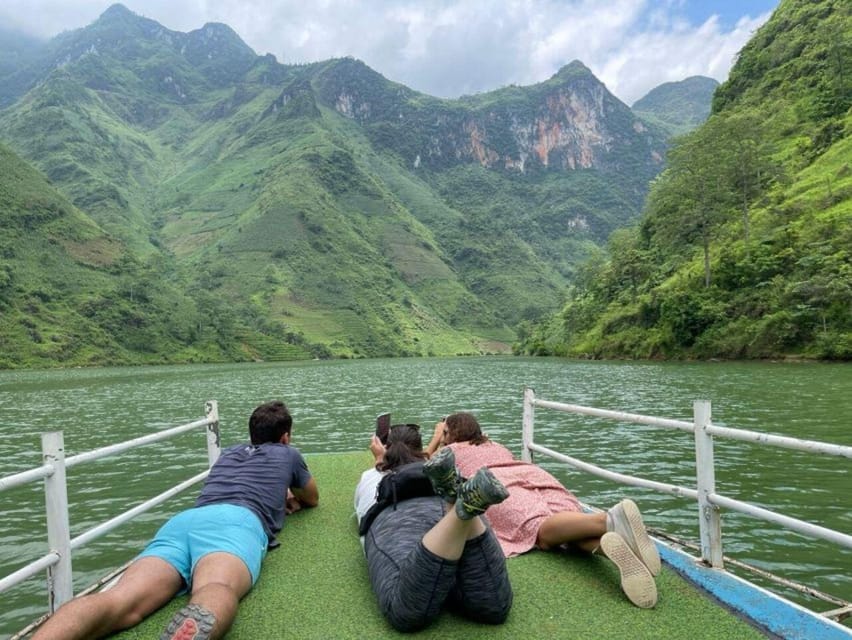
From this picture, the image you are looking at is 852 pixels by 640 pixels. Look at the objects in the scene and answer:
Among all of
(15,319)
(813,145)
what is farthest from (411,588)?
(15,319)

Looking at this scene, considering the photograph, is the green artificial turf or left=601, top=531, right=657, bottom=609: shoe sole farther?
left=601, top=531, right=657, bottom=609: shoe sole

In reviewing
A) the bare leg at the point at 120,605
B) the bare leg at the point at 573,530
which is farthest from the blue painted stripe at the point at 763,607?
the bare leg at the point at 120,605

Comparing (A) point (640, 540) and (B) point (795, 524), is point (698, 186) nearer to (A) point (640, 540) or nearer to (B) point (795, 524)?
(B) point (795, 524)

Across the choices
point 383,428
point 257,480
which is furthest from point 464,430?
point 257,480

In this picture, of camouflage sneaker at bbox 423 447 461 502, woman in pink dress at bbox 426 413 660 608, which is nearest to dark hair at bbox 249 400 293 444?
woman in pink dress at bbox 426 413 660 608

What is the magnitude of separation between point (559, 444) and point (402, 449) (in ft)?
30.3

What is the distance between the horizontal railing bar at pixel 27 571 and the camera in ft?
9.61

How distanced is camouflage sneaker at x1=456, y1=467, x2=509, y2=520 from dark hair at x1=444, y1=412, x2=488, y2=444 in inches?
104

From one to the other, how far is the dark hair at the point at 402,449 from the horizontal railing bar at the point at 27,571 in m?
2.23

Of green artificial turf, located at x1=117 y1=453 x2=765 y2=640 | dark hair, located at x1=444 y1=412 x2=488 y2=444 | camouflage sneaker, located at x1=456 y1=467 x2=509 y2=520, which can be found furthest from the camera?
dark hair, located at x1=444 y1=412 x2=488 y2=444

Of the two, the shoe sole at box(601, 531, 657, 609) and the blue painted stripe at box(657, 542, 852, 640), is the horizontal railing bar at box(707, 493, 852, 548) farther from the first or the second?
the shoe sole at box(601, 531, 657, 609)

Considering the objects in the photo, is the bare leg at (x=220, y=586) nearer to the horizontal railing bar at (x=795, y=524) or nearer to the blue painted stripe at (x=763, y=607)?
the blue painted stripe at (x=763, y=607)

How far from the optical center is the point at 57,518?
3.59m

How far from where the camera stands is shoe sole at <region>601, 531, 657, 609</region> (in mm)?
3410
